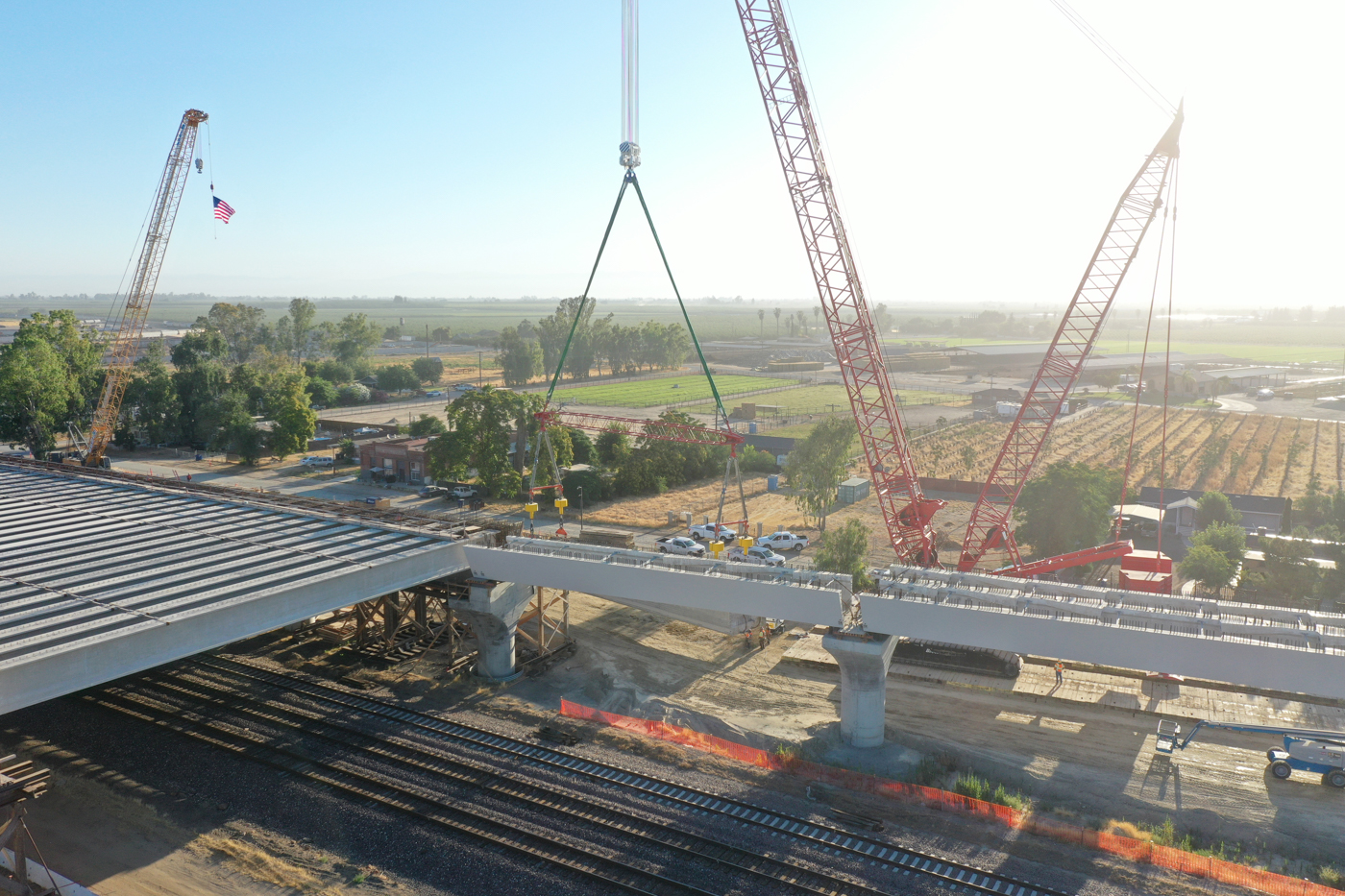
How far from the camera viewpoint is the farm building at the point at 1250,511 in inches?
1582

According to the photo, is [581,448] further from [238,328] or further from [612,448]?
[238,328]

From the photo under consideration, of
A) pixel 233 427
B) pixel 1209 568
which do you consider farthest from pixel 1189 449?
pixel 233 427

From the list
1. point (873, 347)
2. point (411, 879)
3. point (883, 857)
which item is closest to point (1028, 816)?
point (883, 857)

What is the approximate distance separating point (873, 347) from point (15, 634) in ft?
86.3

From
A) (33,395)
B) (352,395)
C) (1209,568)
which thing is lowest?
(1209,568)

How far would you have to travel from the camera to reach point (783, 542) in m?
39.0

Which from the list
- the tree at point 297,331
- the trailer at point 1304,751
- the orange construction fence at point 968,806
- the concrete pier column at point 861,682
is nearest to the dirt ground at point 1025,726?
the trailer at point 1304,751

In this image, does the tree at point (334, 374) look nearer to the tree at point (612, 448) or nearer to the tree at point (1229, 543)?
the tree at point (612, 448)

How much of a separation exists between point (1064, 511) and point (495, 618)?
77.6 feet

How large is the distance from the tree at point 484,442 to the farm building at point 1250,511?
3294 centimetres

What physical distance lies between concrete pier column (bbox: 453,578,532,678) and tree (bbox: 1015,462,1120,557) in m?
22.1

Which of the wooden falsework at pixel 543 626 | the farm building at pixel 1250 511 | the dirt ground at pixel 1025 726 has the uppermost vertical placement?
the farm building at pixel 1250 511

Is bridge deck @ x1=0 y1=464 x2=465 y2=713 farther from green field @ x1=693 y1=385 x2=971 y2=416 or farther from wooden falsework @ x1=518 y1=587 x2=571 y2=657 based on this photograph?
green field @ x1=693 y1=385 x2=971 y2=416

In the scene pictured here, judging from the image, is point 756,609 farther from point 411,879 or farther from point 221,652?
point 221,652
